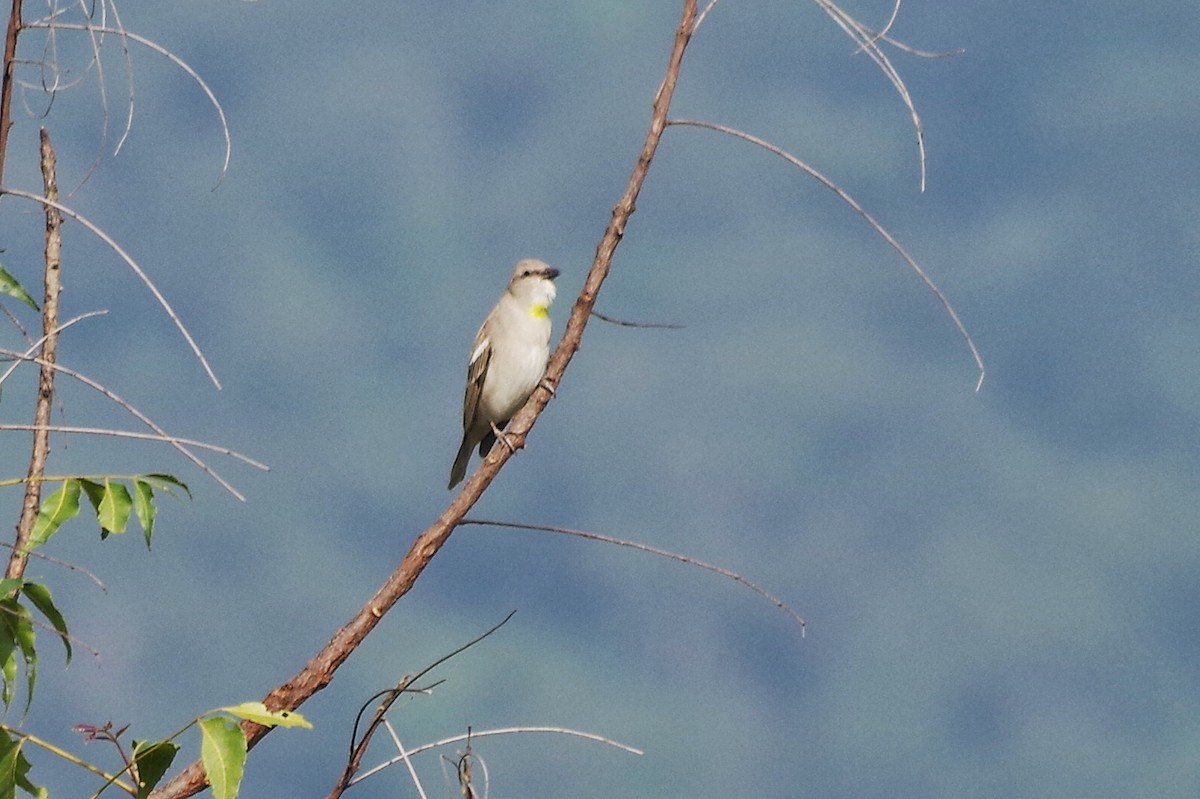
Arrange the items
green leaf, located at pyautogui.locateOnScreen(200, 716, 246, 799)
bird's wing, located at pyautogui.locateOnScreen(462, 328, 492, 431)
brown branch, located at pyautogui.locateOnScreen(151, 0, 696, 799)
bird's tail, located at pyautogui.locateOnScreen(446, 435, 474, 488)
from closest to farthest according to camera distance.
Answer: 1. green leaf, located at pyautogui.locateOnScreen(200, 716, 246, 799)
2. brown branch, located at pyautogui.locateOnScreen(151, 0, 696, 799)
3. bird's wing, located at pyautogui.locateOnScreen(462, 328, 492, 431)
4. bird's tail, located at pyautogui.locateOnScreen(446, 435, 474, 488)

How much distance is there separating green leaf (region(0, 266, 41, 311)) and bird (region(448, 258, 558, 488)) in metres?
6.20

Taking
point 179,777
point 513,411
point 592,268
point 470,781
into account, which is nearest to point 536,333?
point 513,411

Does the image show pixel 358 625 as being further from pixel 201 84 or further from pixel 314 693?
pixel 201 84

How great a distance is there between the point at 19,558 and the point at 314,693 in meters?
1.30

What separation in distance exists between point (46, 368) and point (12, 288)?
90cm

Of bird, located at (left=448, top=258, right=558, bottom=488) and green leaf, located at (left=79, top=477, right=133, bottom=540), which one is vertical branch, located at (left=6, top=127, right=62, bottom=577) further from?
bird, located at (left=448, top=258, right=558, bottom=488)

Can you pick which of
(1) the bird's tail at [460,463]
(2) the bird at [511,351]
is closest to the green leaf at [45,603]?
(2) the bird at [511,351]

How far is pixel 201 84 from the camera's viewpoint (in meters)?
4.11

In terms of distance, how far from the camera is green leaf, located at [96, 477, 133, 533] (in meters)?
4.23

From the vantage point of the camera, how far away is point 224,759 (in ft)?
12.0

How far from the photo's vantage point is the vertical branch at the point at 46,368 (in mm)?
5188

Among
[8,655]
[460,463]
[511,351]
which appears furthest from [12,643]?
[460,463]

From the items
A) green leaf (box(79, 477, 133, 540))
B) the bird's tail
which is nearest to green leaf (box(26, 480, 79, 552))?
green leaf (box(79, 477, 133, 540))

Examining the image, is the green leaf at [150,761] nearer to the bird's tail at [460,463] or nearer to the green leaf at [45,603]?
the green leaf at [45,603]
